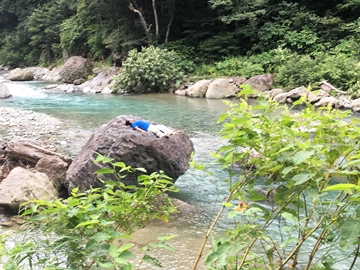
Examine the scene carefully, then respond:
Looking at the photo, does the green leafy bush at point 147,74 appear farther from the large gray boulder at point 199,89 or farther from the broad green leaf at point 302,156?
the broad green leaf at point 302,156

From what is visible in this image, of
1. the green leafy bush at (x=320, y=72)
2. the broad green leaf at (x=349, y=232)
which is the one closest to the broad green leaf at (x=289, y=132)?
the broad green leaf at (x=349, y=232)

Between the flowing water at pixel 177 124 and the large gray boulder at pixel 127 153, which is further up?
the large gray boulder at pixel 127 153

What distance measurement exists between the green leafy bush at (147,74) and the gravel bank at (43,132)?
649 cm

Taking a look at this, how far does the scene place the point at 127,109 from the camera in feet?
40.4

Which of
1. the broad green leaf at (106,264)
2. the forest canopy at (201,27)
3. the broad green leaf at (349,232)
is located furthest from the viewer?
the forest canopy at (201,27)

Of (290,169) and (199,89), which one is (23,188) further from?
(199,89)

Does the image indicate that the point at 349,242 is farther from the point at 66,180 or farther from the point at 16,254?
the point at 66,180

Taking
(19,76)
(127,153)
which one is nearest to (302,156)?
(127,153)

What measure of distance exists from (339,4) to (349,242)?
18863 millimetres

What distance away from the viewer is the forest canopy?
16.9m

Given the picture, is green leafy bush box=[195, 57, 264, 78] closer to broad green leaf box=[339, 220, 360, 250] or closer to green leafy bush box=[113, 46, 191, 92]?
green leafy bush box=[113, 46, 191, 92]

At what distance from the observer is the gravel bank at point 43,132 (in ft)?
24.8

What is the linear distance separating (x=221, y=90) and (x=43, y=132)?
26.4 ft

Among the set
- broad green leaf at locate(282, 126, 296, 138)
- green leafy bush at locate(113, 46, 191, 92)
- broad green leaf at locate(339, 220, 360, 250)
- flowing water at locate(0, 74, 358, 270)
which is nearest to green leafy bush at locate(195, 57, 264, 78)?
green leafy bush at locate(113, 46, 191, 92)
